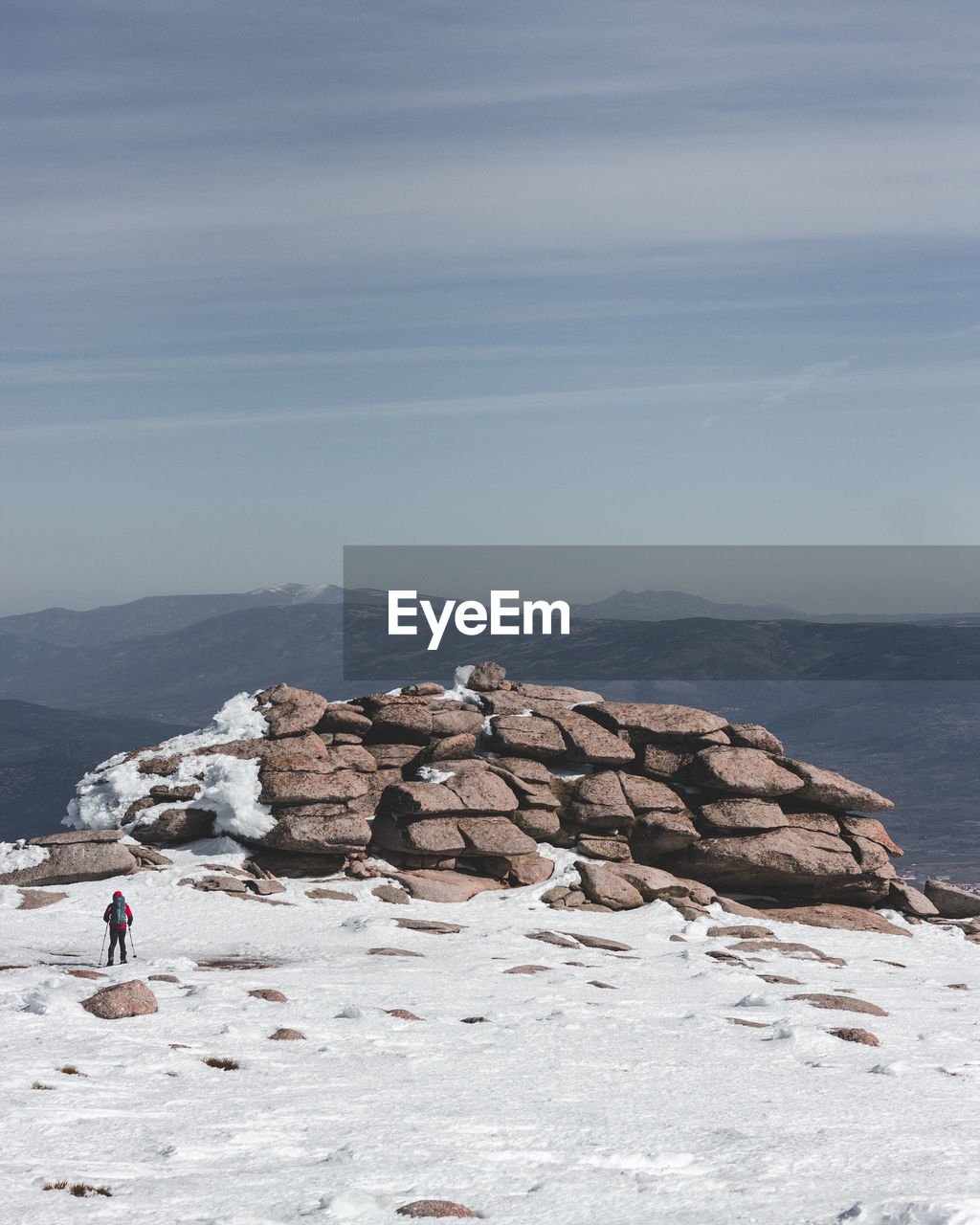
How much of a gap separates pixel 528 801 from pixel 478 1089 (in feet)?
86.9

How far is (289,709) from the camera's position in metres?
47.2

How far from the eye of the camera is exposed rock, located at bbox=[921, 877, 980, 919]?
46.5 meters

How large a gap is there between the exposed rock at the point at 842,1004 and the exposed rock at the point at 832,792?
20614mm

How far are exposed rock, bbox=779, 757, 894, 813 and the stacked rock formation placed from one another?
0.10 m

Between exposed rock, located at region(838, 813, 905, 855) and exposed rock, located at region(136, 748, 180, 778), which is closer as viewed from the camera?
exposed rock, located at region(136, 748, 180, 778)

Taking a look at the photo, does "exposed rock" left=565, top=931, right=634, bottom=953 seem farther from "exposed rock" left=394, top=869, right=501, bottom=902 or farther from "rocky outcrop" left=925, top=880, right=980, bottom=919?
"rocky outcrop" left=925, top=880, right=980, bottom=919

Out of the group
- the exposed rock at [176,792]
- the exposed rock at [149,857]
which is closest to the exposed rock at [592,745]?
the exposed rock at [176,792]

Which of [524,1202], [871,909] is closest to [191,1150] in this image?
[524,1202]

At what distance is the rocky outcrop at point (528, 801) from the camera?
4112 cm

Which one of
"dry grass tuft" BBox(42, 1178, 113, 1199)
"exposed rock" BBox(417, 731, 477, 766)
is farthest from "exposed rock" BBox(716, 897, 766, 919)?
"dry grass tuft" BBox(42, 1178, 113, 1199)

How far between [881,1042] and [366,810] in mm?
24234

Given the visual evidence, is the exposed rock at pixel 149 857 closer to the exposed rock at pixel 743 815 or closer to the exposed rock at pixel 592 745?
the exposed rock at pixel 592 745

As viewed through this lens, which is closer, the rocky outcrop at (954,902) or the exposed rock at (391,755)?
the exposed rock at (391,755)

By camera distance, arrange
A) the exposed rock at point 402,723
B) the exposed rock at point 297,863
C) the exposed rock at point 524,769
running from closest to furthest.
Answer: the exposed rock at point 297,863 < the exposed rock at point 524,769 < the exposed rock at point 402,723
